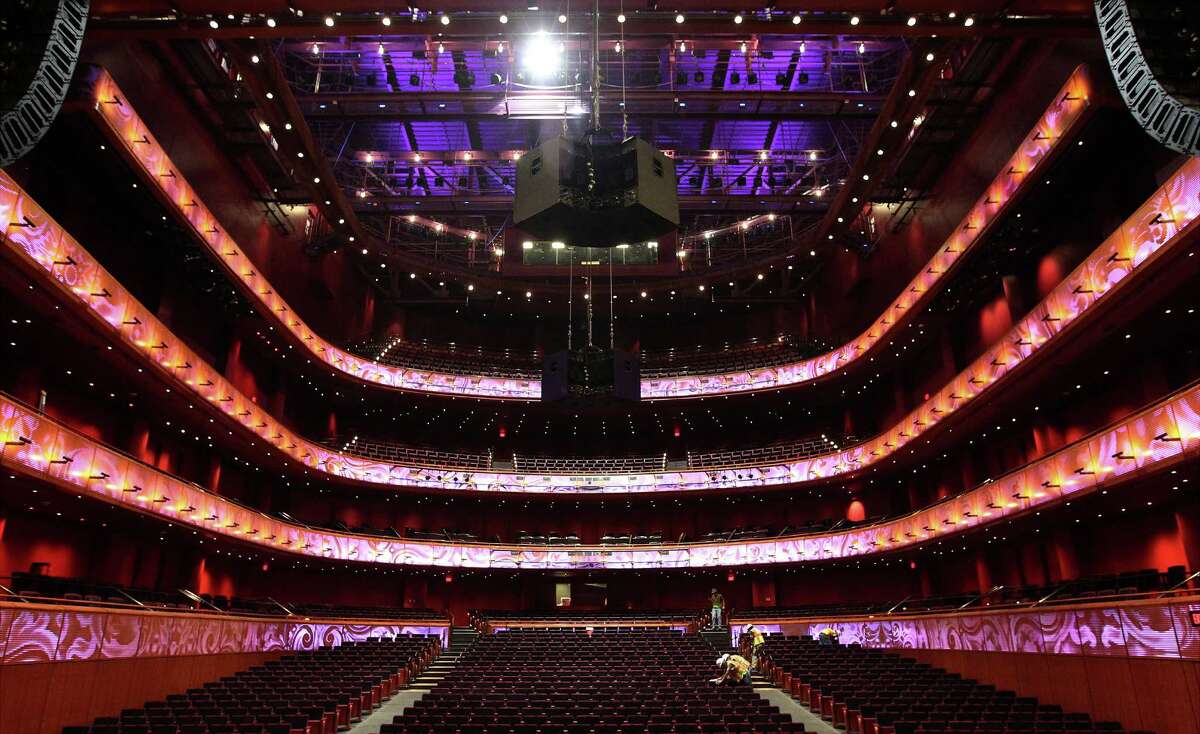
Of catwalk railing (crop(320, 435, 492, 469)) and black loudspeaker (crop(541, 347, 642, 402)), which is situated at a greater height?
catwalk railing (crop(320, 435, 492, 469))

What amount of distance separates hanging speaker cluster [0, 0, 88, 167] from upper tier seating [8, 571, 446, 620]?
995cm

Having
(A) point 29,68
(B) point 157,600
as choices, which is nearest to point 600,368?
(B) point 157,600

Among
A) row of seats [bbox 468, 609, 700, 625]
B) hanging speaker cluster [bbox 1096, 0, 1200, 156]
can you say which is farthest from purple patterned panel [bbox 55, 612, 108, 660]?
hanging speaker cluster [bbox 1096, 0, 1200, 156]

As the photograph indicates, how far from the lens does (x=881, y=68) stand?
856 inches

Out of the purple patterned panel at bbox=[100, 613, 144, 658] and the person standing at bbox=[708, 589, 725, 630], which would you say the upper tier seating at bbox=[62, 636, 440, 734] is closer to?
the purple patterned panel at bbox=[100, 613, 144, 658]

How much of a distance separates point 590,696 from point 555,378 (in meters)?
7.52

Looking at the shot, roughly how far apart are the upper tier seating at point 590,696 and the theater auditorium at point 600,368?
0.13 metres

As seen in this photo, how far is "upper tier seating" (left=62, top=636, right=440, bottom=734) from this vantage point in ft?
36.4

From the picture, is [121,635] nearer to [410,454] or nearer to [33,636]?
[33,636]

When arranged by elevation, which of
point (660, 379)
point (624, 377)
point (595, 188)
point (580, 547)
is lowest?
point (580, 547)

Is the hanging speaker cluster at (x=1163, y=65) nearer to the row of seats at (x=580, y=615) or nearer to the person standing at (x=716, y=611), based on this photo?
the person standing at (x=716, y=611)

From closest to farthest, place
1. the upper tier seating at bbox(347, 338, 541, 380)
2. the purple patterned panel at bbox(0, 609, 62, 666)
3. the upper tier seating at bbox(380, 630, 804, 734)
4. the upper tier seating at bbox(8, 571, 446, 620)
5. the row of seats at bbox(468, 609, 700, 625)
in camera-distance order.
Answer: the upper tier seating at bbox(380, 630, 804, 734), the purple patterned panel at bbox(0, 609, 62, 666), the upper tier seating at bbox(8, 571, 446, 620), the row of seats at bbox(468, 609, 700, 625), the upper tier seating at bbox(347, 338, 541, 380)

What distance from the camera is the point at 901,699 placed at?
12766 mm

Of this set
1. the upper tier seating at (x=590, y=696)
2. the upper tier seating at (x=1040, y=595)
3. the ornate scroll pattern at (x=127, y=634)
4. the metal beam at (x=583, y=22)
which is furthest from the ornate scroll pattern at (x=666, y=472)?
the upper tier seating at (x=590, y=696)
